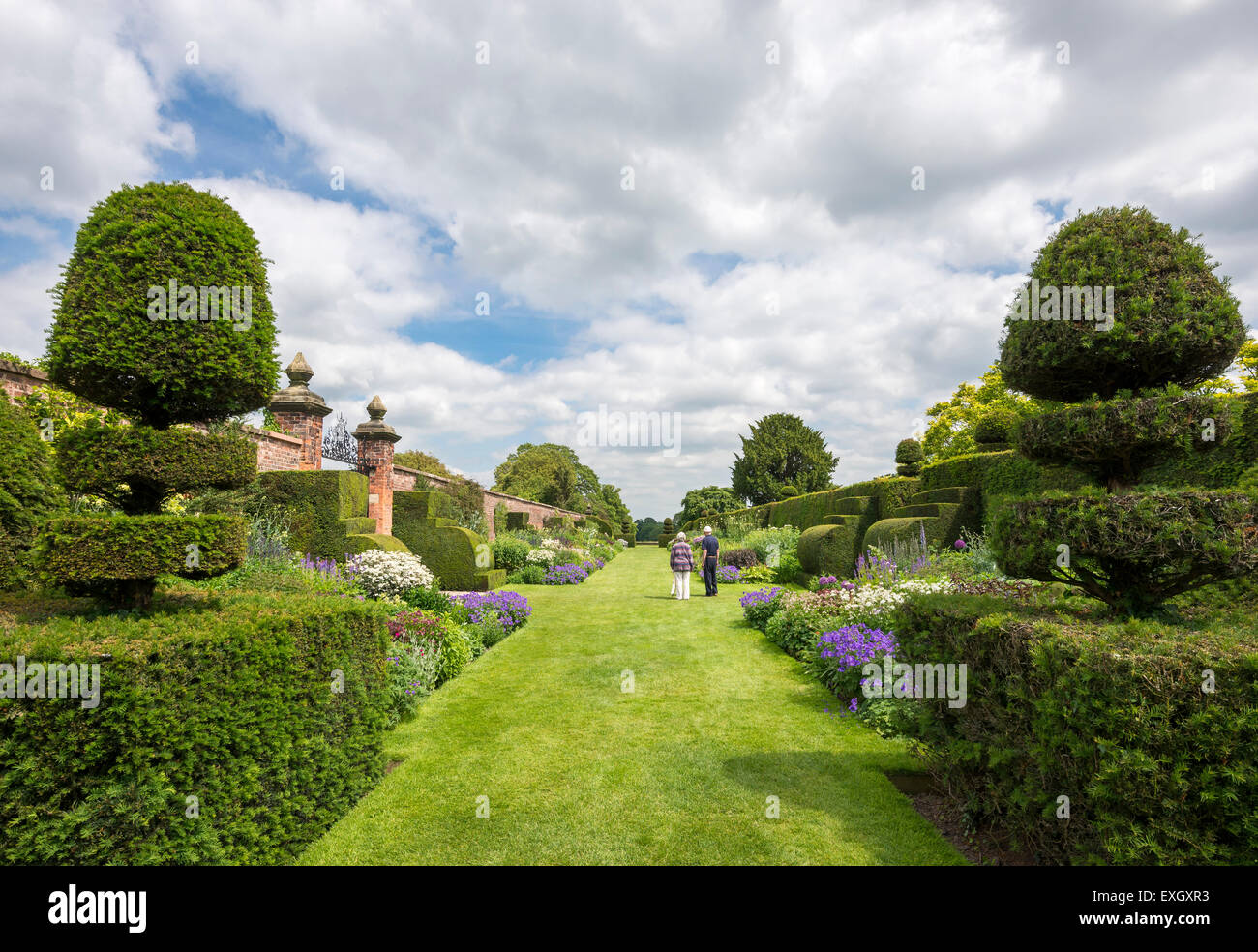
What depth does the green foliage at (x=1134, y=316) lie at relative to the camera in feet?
12.8

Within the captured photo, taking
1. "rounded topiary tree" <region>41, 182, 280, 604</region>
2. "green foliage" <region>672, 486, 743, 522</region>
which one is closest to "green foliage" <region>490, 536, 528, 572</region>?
"rounded topiary tree" <region>41, 182, 280, 604</region>

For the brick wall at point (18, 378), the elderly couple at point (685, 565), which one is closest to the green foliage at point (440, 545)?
the elderly couple at point (685, 565)

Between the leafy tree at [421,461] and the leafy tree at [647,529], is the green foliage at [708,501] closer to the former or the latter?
the leafy tree at [421,461]

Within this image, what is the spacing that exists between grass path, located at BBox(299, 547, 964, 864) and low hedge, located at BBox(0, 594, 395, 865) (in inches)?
24.6

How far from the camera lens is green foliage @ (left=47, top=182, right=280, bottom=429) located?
13.1ft

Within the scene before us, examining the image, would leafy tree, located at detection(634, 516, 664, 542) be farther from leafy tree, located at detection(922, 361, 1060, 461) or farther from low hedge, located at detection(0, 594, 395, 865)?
low hedge, located at detection(0, 594, 395, 865)

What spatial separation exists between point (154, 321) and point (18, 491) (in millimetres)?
1901

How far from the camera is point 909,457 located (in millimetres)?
17219

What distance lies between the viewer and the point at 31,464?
461 cm
